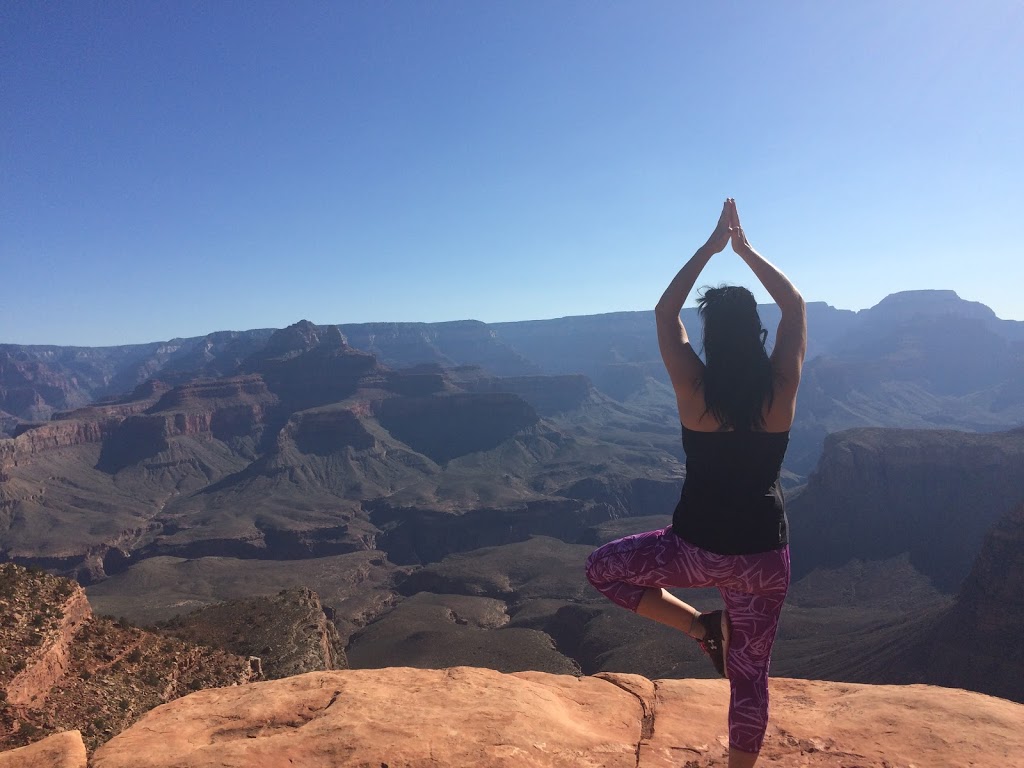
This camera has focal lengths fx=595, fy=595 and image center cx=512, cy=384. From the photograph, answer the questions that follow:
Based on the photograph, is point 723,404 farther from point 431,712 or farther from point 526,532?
point 526,532

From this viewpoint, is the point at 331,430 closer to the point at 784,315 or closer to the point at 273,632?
the point at 273,632

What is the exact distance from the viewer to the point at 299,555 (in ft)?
279

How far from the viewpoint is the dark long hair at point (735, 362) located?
3557mm

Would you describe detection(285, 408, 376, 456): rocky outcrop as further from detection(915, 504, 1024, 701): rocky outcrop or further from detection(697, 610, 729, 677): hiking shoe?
detection(697, 610, 729, 677): hiking shoe

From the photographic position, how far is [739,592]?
4.02m

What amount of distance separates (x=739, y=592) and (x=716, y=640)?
2.16ft

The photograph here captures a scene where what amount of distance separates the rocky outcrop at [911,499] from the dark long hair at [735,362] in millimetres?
67802

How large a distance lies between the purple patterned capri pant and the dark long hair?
95 centimetres

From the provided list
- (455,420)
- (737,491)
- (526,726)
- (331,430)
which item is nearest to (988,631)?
(526,726)

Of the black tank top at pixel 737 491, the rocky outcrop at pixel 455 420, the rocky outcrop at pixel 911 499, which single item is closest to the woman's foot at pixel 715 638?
the black tank top at pixel 737 491

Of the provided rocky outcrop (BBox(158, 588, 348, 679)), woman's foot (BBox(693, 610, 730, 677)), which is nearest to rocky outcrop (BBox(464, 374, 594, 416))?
rocky outcrop (BBox(158, 588, 348, 679))

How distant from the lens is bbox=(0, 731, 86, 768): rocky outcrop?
4.11 meters

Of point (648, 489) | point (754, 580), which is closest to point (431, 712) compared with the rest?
point (754, 580)

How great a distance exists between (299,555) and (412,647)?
48.7 m
